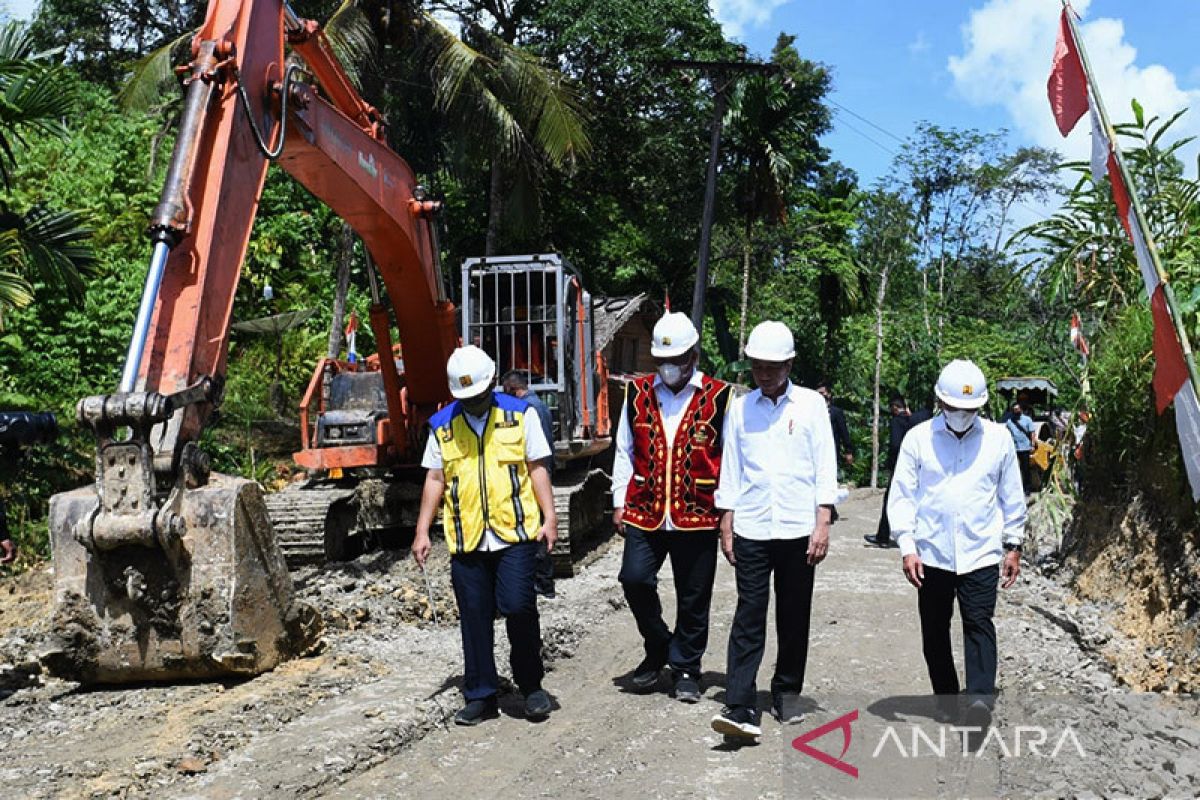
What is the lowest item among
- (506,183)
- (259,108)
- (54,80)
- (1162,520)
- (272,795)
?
(272,795)

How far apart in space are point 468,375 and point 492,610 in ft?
3.79

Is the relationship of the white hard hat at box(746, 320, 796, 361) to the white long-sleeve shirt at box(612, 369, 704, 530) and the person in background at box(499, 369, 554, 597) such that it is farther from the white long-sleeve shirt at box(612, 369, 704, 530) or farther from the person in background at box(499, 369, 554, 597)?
the person in background at box(499, 369, 554, 597)

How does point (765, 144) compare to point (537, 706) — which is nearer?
point (537, 706)

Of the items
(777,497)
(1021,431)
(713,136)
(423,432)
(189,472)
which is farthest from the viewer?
(713,136)

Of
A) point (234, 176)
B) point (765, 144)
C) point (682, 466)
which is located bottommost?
point (682, 466)

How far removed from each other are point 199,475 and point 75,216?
6.25 m

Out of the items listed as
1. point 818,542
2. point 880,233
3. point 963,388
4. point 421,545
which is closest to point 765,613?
point 818,542

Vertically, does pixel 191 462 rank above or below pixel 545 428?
below

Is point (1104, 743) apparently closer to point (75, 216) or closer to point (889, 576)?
point (889, 576)

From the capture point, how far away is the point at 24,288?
1050cm

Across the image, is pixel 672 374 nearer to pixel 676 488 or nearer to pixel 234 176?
pixel 676 488

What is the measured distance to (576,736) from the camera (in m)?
5.79

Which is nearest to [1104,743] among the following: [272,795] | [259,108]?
[272,795]

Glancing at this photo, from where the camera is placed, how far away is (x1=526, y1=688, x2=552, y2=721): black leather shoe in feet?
19.9
